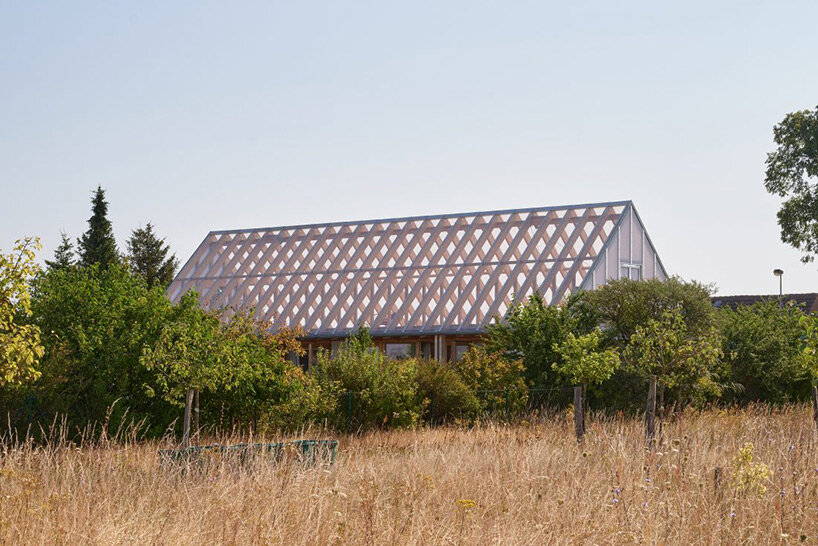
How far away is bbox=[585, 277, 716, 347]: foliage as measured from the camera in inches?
930

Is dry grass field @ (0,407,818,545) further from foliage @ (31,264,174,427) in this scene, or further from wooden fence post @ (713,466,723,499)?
foliage @ (31,264,174,427)

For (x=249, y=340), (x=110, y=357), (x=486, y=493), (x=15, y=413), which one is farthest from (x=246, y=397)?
(x=486, y=493)

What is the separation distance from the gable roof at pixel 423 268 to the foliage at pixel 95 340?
11354 mm

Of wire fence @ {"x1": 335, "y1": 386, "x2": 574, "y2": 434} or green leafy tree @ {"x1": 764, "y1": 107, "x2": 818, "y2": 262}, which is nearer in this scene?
wire fence @ {"x1": 335, "y1": 386, "x2": 574, "y2": 434}

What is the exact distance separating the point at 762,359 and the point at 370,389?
10398mm

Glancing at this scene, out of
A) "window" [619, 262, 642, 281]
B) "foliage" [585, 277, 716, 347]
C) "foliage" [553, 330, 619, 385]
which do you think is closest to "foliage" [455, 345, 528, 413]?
"foliage" [553, 330, 619, 385]

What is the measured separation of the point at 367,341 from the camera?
22.3 m

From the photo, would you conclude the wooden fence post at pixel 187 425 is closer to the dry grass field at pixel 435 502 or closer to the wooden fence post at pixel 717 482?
the dry grass field at pixel 435 502

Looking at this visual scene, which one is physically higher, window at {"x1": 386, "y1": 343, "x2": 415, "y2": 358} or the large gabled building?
the large gabled building

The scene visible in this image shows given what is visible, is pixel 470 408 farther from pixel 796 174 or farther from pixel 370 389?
pixel 796 174

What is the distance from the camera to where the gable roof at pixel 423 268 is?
30469 mm

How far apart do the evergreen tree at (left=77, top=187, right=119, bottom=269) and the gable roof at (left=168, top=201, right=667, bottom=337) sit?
11.8ft

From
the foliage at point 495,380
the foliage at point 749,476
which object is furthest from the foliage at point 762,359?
the foliage at point 749,476

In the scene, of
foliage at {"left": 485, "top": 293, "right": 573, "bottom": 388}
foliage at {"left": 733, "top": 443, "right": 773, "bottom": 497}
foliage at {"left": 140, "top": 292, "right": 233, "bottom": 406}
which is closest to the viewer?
foliage at {"left": 733, "top": 443, "right": 773, "bottom": 497}
